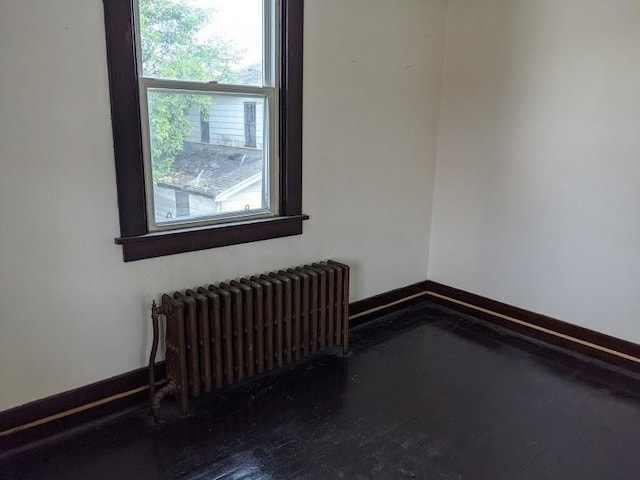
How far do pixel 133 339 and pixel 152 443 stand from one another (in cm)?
50

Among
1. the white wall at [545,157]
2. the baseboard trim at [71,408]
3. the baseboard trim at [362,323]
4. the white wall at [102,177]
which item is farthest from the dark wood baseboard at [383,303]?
the baseboard trim at [71,408]

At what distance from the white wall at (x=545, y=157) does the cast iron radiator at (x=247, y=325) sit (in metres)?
1.24

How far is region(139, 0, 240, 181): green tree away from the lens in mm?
2146

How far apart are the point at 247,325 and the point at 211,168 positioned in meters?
0.83

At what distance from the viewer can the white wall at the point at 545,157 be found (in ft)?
8.83

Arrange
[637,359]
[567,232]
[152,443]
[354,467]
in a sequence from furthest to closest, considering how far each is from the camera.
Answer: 1. [567,232]
2. [637,359]
3. [152,443]
4. [354,467]

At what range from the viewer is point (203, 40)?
2291mm

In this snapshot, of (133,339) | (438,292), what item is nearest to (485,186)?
(438,292)

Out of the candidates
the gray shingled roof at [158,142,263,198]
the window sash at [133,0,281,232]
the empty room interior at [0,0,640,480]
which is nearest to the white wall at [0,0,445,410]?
the empty room interior at [0,0,640,480]

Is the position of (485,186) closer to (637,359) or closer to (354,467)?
(637,359)

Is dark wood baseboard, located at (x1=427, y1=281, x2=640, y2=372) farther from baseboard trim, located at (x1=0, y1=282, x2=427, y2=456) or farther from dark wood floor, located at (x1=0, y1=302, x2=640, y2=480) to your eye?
baseboard trim, located at (x1=0, y1=282, x2=427, y2=456)

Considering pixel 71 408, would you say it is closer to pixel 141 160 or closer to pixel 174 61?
pixel 141 160

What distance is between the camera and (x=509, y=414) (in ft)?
7.83

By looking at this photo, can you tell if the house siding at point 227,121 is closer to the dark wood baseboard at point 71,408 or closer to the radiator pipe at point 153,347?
the radiator pipe at point 153,347
